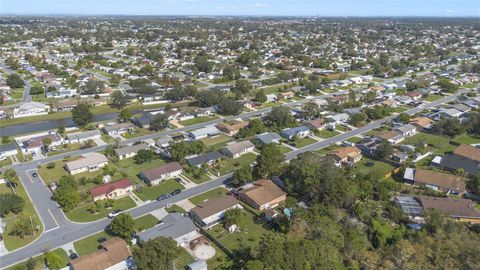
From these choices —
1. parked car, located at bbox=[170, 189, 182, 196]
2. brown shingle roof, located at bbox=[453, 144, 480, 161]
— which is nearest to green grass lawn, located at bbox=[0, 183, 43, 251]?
parked car, located at bbox=[170, 189, 182, 196]

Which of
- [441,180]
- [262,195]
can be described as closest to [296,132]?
[262,195]

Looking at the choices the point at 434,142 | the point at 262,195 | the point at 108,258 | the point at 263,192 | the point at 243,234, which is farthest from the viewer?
the point at 434,142

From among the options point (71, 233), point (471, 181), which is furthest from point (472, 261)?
point (71, 233)

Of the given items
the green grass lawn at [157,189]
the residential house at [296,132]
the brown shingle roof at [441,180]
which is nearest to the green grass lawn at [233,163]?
the green grass lawn at [157,189]

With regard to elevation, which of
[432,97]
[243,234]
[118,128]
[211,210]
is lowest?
[243,234]

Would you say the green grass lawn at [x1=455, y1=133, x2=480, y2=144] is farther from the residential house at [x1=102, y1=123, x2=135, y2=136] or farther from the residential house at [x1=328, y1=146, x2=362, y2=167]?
→ the residential house at [x1=102, y1=123, x2=135, y2=136]

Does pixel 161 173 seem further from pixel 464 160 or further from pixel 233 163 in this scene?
pixel 464 160

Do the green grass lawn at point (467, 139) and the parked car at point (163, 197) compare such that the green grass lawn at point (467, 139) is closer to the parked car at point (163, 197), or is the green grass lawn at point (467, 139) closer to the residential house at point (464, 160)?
the residential house at point (464, 160)
